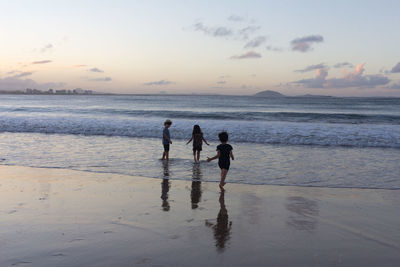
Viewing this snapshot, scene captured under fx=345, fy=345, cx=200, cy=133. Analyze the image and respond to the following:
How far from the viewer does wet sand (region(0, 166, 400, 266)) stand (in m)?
4.01

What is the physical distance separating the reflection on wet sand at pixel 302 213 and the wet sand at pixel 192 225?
0.05 ft

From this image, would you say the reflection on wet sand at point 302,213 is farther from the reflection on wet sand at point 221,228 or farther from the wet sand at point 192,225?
the reflection on wet sand at point 221,228

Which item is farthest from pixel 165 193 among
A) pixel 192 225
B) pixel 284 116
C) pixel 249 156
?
pixel 284 116

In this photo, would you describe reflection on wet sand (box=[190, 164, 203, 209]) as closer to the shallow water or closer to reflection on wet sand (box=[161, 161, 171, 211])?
the shallow water

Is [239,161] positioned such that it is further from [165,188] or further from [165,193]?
[165,193]

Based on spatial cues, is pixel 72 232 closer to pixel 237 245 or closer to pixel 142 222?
pixel 142 222

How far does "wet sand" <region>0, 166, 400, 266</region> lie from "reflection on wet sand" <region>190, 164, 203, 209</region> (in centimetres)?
2

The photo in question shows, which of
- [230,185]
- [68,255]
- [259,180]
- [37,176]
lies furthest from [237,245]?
[37,176]

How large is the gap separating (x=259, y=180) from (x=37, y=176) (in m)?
5.49

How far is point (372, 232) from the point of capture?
4.91 m

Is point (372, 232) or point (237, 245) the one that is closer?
point (237, 245)

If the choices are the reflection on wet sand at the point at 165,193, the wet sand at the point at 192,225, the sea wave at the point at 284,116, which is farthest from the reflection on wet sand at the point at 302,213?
the sea wave at the point at 284,116

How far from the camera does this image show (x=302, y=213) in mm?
5820

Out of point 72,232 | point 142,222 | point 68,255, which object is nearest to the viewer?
point 68,255
